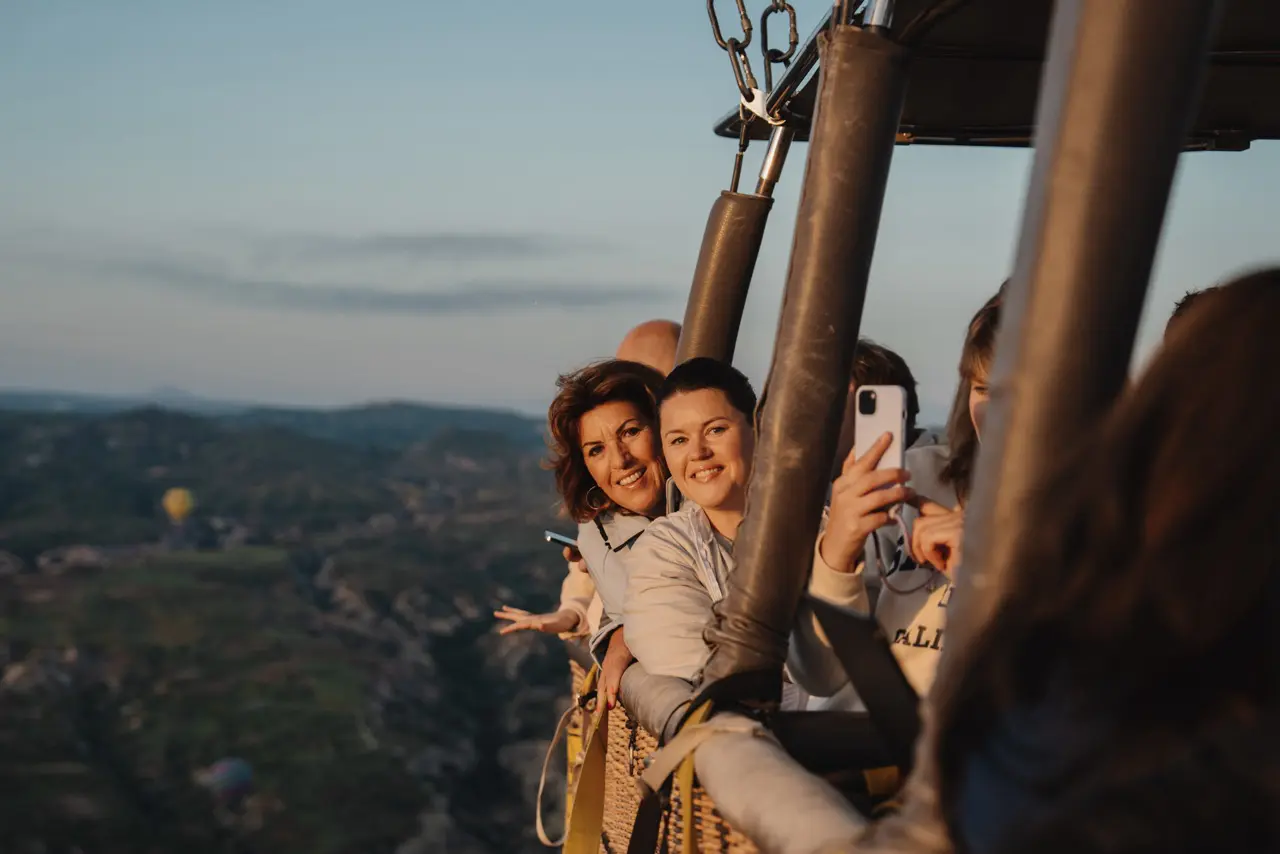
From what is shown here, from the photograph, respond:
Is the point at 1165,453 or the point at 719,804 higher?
the point at 1165,453

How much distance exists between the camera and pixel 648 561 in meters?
2.46

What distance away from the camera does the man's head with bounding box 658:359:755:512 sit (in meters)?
2.62

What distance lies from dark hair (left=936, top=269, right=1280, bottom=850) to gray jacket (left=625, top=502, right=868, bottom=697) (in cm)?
89

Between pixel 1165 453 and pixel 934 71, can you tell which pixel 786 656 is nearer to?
pixel 1165 453

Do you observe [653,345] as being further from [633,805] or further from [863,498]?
[863,498]

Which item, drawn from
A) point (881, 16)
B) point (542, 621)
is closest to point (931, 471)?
point (881, 16)

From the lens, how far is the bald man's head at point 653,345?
3.98 m

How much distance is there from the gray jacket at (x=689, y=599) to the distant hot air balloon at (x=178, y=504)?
43360 mm

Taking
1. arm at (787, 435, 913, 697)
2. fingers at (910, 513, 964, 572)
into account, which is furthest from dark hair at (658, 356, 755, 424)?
fingers at (910, 513, 964, 572)

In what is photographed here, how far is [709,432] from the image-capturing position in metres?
2.66

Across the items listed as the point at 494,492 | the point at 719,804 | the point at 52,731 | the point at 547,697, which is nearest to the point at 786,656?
the point at 719,804

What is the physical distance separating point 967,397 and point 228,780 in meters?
29.1

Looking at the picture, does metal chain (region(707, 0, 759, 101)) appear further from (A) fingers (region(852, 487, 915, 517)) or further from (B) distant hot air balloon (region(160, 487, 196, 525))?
(B) distant hot air balloon (region(160, 487, 196, 525))

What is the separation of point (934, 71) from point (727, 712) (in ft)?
4.46
